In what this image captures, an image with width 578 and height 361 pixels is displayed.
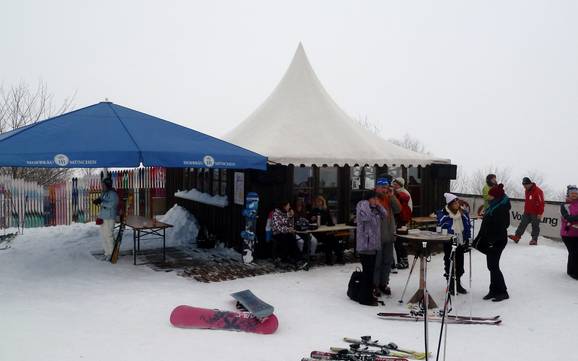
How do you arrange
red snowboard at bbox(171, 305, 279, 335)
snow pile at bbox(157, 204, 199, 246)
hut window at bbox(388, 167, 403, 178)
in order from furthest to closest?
hut window at bbox(388, 167, 403, 178), snow pile at bbox(157, 204, 199, 246), red snowboard at bbox(171, 305, 279, 335)

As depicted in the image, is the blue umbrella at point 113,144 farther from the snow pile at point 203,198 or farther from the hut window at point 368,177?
the hut window at point 368,177

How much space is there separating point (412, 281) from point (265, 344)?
3703 millimetres

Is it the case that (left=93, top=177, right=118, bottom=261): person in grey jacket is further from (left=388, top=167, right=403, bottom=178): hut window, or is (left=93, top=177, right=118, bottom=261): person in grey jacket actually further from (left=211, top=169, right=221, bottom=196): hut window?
(left=388, top=167, right=403, bottom=178): hut window

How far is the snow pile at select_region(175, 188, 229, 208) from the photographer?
33.0 feet

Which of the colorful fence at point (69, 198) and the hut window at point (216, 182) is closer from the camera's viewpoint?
the hut window at point (216, 182)

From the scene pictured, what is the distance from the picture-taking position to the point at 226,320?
5.20m

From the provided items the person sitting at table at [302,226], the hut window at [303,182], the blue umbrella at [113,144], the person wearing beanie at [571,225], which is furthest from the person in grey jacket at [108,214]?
the person wearing beanie at [571,225]

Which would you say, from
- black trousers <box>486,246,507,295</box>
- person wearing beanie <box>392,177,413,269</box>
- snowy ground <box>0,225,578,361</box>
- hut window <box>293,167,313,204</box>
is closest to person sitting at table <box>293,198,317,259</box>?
hut window <box>293,167,313,204</box>

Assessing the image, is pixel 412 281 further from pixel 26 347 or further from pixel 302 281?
pixel 26 347

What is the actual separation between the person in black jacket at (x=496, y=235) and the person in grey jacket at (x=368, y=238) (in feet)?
5.04

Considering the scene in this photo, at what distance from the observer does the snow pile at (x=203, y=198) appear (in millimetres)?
10062

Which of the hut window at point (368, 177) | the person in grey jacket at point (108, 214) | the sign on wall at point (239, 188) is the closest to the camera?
the person in grey jacket at point (108, 214)

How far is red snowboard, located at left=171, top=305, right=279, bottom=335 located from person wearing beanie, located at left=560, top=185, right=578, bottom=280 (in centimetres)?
508

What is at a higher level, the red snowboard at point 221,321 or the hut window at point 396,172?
the hut window at point 396,172
